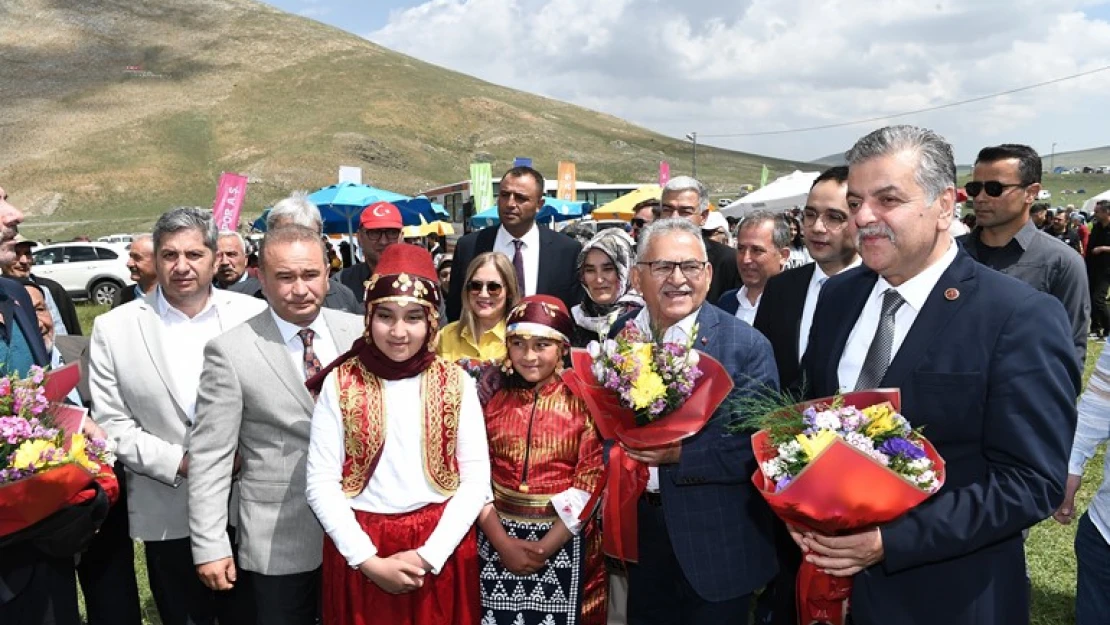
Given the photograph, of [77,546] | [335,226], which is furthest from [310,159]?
[77,546]

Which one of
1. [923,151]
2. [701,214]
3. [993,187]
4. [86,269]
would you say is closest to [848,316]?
[923,151]

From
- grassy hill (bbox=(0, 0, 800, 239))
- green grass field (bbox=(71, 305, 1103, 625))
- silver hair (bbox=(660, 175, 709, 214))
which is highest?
grassy hill (bbox=(0, 0, 800, 239))

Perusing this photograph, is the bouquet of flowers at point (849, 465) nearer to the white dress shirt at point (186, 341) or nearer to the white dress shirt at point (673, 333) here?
the white dress shirt at point (673, 333)

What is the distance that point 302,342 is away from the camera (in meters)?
3.04

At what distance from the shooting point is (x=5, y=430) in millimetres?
2348

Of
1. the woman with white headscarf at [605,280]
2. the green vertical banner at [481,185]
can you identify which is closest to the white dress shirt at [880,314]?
the woman with white headscarf at [605,280]

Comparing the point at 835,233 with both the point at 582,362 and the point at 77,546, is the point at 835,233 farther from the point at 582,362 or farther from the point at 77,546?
the point at 77,546

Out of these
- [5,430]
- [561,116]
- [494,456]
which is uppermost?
[561,116]

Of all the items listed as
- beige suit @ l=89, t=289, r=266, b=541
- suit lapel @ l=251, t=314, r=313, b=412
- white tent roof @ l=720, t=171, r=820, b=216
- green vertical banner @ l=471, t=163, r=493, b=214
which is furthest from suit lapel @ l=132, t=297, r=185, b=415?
green vertical banner @ l=471, t=163, r=493, b=214

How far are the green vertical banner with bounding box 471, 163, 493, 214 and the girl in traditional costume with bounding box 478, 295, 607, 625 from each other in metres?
16.7

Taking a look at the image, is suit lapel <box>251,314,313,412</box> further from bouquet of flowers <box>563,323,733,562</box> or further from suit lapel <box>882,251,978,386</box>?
suit lapel <box>882,251,978,386</box>

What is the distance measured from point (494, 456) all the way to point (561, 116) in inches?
4768

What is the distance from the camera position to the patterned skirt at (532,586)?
10.4 feet

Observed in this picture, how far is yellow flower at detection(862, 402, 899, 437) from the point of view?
186cm
